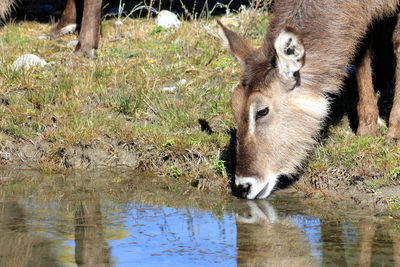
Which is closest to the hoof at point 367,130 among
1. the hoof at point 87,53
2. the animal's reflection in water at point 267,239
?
the animal's reflection in water at point 267,239

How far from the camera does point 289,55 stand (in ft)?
21.7

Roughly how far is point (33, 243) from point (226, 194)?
194 cm

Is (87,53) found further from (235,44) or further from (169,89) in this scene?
(235,44)

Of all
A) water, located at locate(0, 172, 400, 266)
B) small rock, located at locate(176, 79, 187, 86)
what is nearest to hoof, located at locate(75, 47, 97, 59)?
small rock, located at locate(176, 79, 187, 86)

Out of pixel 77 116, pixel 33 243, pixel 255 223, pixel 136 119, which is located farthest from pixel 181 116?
pixel 33 243

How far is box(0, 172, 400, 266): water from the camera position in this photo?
5445 millimetres

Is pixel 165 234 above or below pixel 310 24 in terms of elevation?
below

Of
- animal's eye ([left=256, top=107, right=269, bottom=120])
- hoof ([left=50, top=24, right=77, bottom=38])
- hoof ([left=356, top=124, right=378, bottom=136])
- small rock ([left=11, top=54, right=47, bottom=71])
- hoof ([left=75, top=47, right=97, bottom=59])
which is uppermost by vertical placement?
hoof ([left=50, top=24, right=77, bottom=38])

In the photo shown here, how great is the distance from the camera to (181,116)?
8.26 m

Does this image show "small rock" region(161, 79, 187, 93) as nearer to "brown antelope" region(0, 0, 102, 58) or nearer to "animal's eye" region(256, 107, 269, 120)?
"brown antelope" region(0, 0, 102, 58)

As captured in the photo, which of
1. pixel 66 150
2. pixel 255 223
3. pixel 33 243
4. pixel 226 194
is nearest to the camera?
pixel 33 243

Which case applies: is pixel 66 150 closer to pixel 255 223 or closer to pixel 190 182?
pixel 190 182

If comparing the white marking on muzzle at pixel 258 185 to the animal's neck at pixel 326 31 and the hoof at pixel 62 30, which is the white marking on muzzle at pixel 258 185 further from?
the hoof at pixel 62 30

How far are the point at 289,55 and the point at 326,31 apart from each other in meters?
0.67
